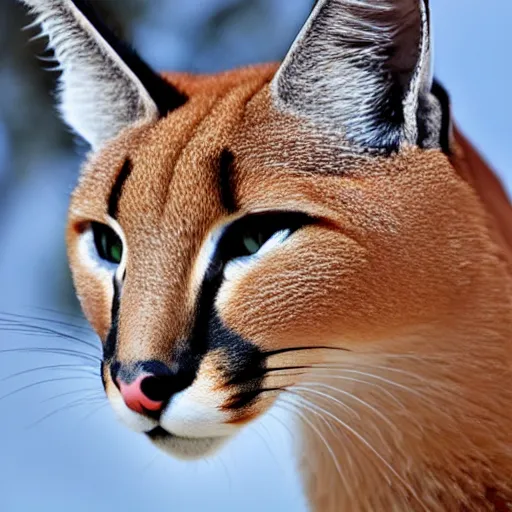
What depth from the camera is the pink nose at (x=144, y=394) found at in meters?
0.89

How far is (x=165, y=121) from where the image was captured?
3.44ft

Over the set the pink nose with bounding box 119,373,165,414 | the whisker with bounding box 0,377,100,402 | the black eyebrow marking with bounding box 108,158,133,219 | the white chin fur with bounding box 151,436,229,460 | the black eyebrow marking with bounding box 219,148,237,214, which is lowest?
the whisker with bounding box 0,377,100,402

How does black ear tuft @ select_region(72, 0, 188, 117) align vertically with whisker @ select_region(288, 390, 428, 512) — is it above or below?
above

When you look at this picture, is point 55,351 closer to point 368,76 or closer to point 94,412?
point 94,412

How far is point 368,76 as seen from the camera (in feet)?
3.09

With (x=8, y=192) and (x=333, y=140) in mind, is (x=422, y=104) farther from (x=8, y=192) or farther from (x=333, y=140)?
(x=8, y=192)

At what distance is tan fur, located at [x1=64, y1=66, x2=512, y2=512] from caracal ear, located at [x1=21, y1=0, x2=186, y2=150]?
120 mm

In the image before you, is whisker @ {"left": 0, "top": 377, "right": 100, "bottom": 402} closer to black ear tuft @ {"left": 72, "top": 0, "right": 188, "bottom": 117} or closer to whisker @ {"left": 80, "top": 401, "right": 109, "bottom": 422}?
whisker @ {"left": 80, "top": 401, "right": 109, "bottom": 422}

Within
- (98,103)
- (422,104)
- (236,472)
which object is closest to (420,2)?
(422,104)

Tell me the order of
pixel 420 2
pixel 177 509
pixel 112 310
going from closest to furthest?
pixel 420 2 < pixel 112 310 < pixel 177 509

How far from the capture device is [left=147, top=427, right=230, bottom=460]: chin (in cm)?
→ 93

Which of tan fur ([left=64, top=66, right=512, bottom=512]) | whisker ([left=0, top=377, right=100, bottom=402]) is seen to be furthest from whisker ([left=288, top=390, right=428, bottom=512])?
whisker ([left=0, top=377, right=100, bottom=402])

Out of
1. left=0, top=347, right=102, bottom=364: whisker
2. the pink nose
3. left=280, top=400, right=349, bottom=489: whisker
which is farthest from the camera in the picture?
left=0, top=347, right=102, bottom=364: whisker

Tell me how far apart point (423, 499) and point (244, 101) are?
49cm
